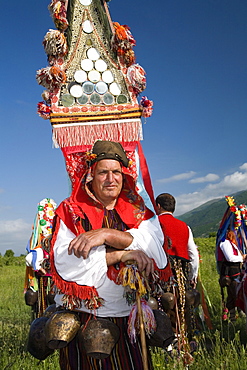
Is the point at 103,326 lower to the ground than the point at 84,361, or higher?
higher

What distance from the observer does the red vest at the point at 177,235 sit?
189 inches

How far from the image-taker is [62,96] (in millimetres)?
3451

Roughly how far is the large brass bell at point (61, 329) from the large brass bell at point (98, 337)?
66 mm

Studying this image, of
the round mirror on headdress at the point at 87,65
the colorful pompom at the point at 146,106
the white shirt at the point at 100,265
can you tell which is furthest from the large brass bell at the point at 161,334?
the round mirror on headdress at the point at 87,65

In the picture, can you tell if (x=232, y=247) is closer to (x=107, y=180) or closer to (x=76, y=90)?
(x=76, y=90)

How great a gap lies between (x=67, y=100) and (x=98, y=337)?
2078 millimetres

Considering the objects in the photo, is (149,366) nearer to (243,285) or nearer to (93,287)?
(93,287)

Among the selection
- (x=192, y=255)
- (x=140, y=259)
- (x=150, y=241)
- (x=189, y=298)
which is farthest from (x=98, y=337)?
(x=192, y=255)

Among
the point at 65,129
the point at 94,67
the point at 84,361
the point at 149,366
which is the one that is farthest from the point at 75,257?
the point at 94,67

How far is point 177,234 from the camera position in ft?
16.0

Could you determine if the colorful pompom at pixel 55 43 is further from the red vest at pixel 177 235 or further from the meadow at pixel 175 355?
the meadow at pixel 175 355

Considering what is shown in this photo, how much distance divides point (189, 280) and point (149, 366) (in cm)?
278

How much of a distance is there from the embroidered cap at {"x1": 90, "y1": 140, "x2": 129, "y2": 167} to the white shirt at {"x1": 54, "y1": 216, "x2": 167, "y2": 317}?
1.72 ft

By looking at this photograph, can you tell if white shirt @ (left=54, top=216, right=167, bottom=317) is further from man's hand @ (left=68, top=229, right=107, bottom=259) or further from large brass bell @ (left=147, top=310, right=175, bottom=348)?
large brass bell @ (left=147, top=310, right=175, bottom=348)
